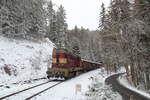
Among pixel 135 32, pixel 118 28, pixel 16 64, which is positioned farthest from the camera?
pixel 16 64

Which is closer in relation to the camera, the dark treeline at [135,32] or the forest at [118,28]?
the dark treeline at [135,32]

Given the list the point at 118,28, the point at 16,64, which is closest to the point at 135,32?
the point at 118,28

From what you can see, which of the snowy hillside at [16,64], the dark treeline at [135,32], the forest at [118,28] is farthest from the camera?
the snowy hillside at [16,64]

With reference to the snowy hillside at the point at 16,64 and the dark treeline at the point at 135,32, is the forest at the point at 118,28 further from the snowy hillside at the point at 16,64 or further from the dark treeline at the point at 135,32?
the snowy hillside at the point at 16,64

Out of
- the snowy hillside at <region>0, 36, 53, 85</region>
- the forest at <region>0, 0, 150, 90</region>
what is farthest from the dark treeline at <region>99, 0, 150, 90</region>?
the snowy hillside at <region>0, 36, 53, 85</region>

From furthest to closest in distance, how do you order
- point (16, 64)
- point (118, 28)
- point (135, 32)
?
point (16, 64) → point (118, 28) → point (135, 32)

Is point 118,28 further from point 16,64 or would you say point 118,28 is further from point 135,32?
point 16,64

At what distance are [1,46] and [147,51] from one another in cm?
2142

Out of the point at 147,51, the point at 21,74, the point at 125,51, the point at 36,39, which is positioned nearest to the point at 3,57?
the point at 21,74

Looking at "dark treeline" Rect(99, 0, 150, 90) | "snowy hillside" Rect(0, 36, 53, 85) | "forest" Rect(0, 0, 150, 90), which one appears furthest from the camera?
"snowy hillside" Rect(0, 36, 53, 85)

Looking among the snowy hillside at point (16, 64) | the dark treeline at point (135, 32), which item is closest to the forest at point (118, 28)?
the dark treeline at point (135, 32)

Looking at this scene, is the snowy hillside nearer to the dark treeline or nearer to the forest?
the forest

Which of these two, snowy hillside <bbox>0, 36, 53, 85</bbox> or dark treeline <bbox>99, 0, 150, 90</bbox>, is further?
snowy hillside <bbox>0, 36, 53, 85</bbox>

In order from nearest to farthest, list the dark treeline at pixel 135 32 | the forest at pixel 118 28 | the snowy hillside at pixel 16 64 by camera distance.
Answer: the dark treeline at pixel 135 32 → the forest at pixel 118 28 → the snowy hillside at pixel 16 64
